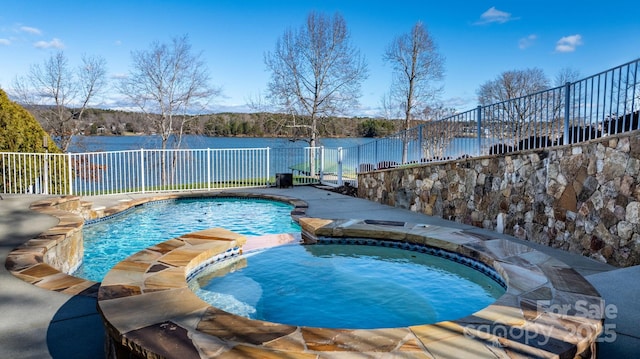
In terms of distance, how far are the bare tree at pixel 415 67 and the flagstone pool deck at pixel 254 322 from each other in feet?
55.8

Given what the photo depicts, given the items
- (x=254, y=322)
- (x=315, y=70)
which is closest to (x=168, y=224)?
(x=254, y=322)

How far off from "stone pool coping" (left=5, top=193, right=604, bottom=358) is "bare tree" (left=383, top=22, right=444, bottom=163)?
1745 cm

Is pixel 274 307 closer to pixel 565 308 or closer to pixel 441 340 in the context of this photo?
pixel 441 340

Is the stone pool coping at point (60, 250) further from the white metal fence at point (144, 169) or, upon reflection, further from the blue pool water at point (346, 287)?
the white metal fence at point (144, 169)

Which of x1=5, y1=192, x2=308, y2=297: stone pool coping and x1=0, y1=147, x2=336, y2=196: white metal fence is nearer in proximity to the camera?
x1=5, y1=192, x2=308, y2=297: stone pool coping

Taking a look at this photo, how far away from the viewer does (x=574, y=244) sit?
16.4ft

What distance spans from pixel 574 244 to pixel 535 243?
0.61 m

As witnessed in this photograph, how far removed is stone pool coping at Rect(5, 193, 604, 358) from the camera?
2145mm

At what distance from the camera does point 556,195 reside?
528cm

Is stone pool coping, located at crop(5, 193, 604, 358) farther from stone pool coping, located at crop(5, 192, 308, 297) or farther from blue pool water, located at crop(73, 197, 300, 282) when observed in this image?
blue pool water, located at crop(73, 197, 300, 282)

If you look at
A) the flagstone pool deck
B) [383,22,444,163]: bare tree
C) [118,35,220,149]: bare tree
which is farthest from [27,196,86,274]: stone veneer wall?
[383,22,444,163]: bare tree

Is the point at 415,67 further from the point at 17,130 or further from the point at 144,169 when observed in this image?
the point at 17,130

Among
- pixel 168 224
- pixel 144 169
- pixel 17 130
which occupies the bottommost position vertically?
pixel 168 224

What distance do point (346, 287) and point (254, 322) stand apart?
1.70 meters
